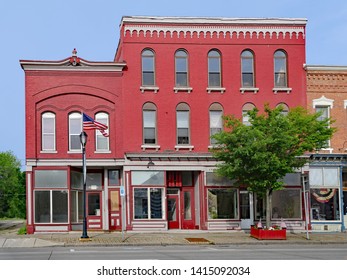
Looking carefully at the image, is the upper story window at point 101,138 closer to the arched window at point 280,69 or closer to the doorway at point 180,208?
the doorway at point 180,208

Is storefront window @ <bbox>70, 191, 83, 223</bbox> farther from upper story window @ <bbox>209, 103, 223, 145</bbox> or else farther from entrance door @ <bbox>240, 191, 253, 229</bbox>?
entrance door @ <bbox>240, 191, 253, 229</bbox>

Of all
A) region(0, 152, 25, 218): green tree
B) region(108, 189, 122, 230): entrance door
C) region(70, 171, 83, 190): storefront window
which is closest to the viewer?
region(70, 171, 83, 190): storefront window

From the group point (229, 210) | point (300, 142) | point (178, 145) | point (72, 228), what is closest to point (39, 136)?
point (72, 228)

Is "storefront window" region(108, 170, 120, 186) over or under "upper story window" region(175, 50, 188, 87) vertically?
under

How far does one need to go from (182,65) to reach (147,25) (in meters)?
3.06

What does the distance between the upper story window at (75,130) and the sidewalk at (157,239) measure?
4.87 meters

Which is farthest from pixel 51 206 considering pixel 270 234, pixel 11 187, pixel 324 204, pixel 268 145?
pixel 11 187

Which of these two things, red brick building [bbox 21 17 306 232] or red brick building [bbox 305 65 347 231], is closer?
red brick building [bbox 21 17 306 232]

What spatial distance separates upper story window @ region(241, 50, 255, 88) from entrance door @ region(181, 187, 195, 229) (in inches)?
278

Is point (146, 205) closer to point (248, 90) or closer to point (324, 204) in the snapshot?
point (248, 90)

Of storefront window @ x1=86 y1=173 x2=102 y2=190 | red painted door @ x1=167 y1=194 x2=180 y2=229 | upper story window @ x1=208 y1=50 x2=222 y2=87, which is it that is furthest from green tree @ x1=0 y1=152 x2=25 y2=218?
upper story window @ x1=208 y1=50 x2=222 y2=87

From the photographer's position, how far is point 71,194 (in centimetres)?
3459

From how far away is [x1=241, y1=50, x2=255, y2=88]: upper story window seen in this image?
36.5 m

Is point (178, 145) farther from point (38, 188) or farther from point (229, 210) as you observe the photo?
point (38, 188)
